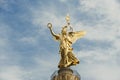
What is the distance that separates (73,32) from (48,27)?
1920 millimetres

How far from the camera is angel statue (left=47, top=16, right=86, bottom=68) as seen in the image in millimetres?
30688

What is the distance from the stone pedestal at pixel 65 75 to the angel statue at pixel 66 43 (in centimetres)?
61

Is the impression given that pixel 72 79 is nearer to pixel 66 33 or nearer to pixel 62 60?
pixel 62 60

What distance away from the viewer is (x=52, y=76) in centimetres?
2964

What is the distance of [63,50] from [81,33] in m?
2.16

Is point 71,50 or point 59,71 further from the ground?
point 71,50

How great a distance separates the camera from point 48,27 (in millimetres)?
31547

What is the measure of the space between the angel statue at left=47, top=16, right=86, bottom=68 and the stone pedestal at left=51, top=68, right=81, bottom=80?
0.61m

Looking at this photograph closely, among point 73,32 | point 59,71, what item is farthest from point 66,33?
point 59,71

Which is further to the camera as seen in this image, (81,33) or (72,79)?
(81,33)

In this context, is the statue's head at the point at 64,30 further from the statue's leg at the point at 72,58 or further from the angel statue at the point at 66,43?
the statue's leg at the point at 72,58

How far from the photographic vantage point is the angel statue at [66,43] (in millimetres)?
30688

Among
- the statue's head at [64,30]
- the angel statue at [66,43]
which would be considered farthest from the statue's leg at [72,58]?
the statue's head at [64,30]

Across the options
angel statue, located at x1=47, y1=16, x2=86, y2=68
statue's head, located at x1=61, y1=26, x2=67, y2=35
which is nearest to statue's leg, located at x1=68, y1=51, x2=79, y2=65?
angel statue, located at x1=47, y1=16, x2=86, y2=68
